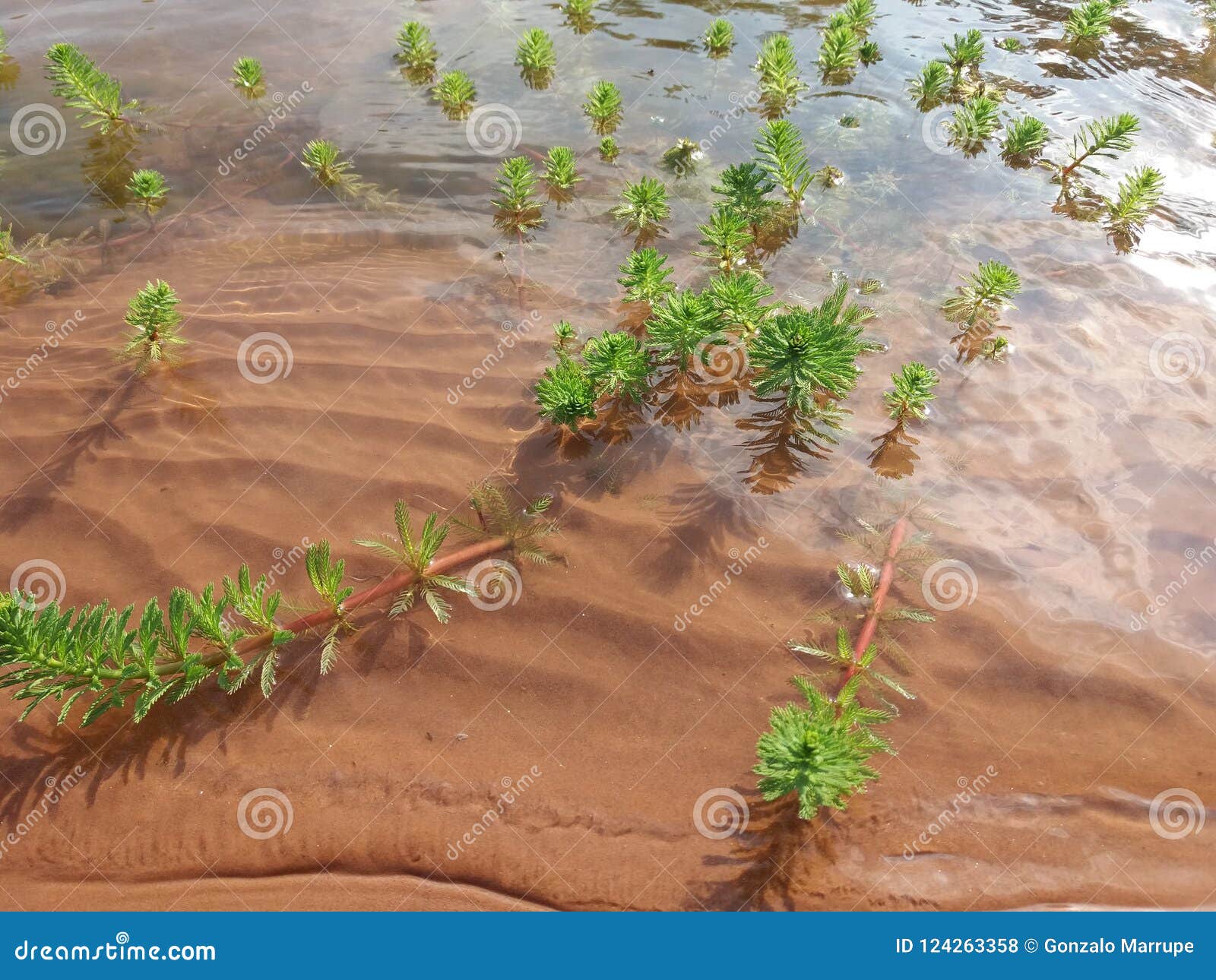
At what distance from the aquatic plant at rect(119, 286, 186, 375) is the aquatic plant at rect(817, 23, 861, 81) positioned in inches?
303

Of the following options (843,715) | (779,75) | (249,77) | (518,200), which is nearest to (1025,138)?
(779,75)

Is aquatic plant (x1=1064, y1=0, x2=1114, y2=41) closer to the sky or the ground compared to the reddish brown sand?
closer to the sky

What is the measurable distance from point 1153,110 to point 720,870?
9.61 meters

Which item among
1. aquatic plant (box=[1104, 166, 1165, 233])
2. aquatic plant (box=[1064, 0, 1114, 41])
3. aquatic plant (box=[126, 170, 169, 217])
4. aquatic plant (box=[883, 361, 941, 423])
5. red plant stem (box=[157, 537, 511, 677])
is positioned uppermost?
aquatic plant (box=[1064, 0, 1114, 41])

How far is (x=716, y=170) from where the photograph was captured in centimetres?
803

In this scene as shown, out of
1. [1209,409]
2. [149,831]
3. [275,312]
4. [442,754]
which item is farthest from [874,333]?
[149,831]

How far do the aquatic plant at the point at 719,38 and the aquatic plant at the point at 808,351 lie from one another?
562cm

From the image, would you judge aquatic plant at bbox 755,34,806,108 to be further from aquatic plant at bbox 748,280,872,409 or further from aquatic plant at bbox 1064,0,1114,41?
aquatic plant at bbox 748,280,872,409

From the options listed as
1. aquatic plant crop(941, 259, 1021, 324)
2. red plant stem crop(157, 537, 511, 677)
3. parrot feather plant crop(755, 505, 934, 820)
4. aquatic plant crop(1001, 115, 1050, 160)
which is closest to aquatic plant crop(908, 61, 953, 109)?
aquatic plant crop(1001, 115, 1050, 160)

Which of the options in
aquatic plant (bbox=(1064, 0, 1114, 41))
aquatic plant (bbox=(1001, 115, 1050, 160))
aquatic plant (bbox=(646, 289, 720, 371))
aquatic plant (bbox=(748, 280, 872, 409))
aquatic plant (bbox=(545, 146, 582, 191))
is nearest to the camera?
aquatic plant (bbox=(748, 280, 872, 409))

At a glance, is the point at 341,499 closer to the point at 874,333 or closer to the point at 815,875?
the point at 815,875

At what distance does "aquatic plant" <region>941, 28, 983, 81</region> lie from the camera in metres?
8.91

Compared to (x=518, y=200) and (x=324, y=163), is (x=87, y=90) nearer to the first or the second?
(x=324, y=163)

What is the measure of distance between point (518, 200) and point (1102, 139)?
5.88 metres
